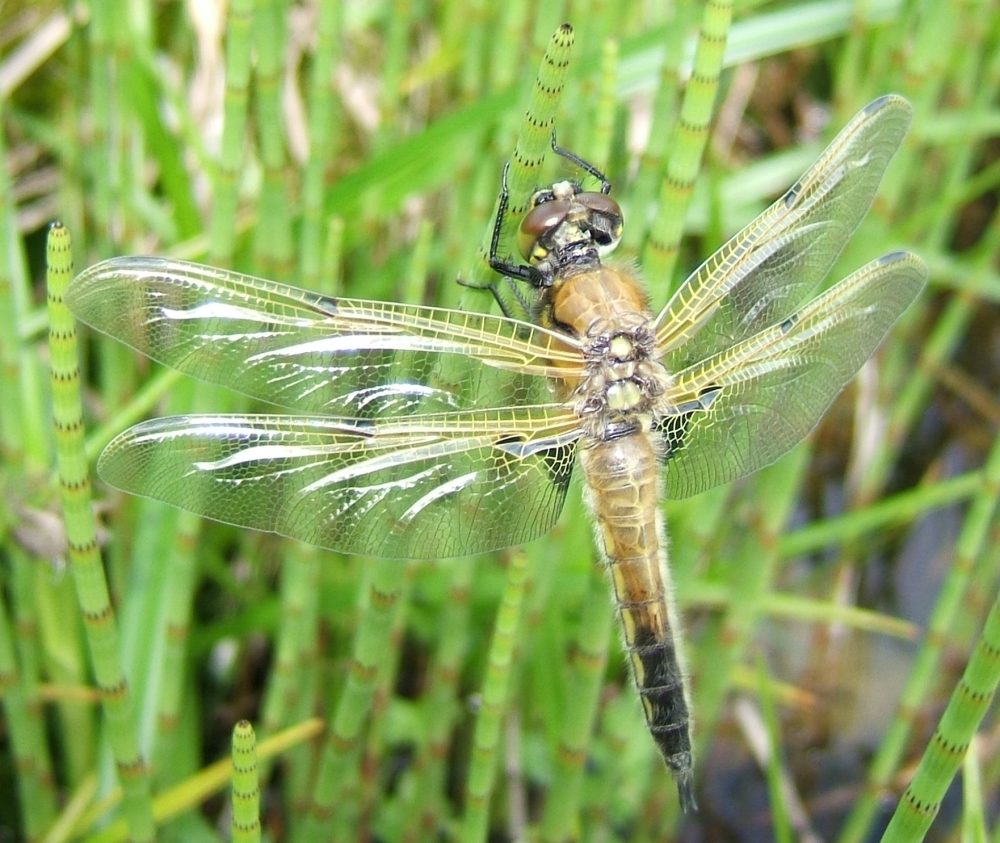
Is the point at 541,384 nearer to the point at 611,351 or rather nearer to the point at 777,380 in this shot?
the point at 611,351

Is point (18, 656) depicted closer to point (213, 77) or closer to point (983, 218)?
point (213, 77)

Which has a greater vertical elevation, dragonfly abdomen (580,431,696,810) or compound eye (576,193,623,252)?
compound eye (576,193,623,252)

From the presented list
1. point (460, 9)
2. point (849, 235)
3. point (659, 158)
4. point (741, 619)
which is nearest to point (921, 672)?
point (741, 619)

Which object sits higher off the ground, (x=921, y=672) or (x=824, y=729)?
(x=921, y=672)

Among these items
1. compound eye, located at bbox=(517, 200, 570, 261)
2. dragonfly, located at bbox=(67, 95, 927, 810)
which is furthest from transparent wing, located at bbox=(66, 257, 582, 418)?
compound eye, located at bbox=(517, 200, 570, 261)

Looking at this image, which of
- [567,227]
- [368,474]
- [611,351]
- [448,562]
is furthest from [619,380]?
[448,562]

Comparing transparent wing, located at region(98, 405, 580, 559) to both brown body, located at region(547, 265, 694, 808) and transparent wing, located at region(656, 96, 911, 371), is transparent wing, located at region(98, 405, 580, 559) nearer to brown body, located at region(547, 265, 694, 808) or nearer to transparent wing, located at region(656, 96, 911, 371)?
brown body, located at region(547, 265, 694, 808)

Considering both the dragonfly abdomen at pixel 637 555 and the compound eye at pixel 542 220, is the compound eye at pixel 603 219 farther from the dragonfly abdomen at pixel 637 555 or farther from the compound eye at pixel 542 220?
the dragonfly abdomen at pixel 637 555
